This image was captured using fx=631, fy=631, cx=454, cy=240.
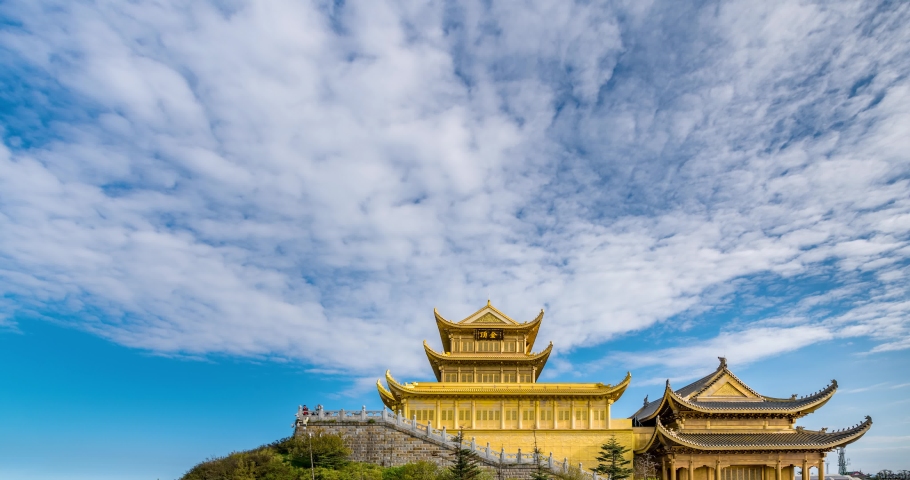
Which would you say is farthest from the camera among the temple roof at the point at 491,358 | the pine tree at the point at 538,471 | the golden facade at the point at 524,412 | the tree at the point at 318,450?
the temple roof at the point at 491,358

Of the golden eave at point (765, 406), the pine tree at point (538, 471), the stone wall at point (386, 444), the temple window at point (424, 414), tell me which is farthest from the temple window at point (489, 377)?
the golden eave at point (765, 406)

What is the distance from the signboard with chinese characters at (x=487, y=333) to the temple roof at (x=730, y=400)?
12498mm

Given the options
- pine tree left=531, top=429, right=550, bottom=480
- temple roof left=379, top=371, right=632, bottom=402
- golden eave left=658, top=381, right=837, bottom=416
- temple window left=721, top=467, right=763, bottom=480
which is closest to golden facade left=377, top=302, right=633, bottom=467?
temple roof left=379, top=371, right=632, bottom=402

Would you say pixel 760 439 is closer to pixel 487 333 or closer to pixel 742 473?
pixel 742 473

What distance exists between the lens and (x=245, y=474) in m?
32.5

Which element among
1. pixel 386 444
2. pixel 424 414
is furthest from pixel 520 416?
pixel 386 444

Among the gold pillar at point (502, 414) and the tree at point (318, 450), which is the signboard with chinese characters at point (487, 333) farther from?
the tree at point (318, 450)

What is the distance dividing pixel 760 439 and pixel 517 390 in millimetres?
15482

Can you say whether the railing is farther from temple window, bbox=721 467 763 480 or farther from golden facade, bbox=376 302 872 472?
temple window, bbox=721 467 763 480

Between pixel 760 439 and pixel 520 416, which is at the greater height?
pixel 520 416

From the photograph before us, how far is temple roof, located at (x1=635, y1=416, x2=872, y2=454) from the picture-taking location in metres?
38.2

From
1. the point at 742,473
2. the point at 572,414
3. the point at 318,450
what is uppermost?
the point at 572,414

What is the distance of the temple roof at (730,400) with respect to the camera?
39875 millimetres

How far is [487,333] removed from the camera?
48.4m
